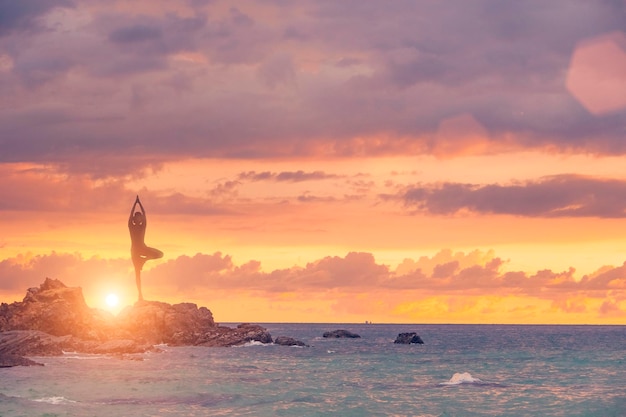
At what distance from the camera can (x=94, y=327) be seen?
142250 mm

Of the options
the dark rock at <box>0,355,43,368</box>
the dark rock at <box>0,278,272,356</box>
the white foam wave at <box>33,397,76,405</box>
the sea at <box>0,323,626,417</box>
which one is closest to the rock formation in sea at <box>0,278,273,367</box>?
the dark rock at <box>0,278,272,356</box>

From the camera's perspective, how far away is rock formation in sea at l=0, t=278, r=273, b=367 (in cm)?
12344

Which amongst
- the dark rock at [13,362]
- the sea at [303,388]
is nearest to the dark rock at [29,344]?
the sea at [303,388]

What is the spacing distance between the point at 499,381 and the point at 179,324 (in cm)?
8885

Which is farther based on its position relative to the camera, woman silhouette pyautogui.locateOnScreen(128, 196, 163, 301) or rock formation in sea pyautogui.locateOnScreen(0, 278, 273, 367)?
woman silhouette pyautogui.locateOnScreen(128, 196, 163, 301)

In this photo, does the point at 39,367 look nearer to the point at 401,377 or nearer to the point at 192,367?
the point at 192,367

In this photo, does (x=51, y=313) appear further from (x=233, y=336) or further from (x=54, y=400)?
(x=54, y=400)

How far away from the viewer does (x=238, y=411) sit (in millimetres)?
60875

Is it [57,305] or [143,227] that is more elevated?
[143,227]

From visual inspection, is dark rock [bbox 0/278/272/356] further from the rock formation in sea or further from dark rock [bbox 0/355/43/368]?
dark rock [bbox 0/355/43/368]

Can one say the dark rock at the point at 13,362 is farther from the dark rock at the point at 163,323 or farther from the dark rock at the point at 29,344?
the dark rock at the point at 163,323

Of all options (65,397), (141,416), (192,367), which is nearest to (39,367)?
(192,367)

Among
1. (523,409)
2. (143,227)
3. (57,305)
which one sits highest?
(143,227)

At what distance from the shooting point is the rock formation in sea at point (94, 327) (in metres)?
123
